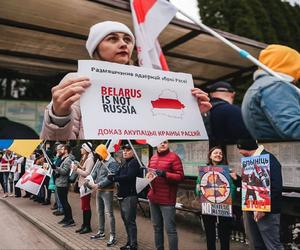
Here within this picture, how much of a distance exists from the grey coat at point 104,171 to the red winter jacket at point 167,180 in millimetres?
1600

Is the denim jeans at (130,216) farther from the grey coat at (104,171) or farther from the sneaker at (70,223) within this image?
the sneaker at (70,223)

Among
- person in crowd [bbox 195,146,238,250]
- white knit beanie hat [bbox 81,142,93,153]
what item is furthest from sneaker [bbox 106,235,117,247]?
person in crowd [bbox 195,146,238,250]

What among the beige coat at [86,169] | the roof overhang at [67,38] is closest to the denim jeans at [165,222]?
the beige coat at [86,169]

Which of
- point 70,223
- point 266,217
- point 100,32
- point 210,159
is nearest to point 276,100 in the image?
point 100,32

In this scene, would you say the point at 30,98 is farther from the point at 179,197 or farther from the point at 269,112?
the point at 269,112

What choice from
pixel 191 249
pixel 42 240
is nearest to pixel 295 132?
pixel 191 249

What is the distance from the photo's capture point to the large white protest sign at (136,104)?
173cm

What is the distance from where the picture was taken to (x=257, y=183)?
A: 11.7ft

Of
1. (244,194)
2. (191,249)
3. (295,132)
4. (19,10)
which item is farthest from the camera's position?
(191,249)

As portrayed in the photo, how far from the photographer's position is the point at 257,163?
3.59 m

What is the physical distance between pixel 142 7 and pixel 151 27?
0.18 m

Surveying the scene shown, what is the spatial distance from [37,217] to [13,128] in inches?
338

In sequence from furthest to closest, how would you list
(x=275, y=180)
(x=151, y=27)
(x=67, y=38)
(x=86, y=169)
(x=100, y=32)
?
(x=86, y=169)
(x=67, y=38)
(x=275, y=180)
(x=151, y=27)
(x=100, y=32)

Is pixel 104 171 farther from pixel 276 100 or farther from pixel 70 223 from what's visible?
pixel 276 100
